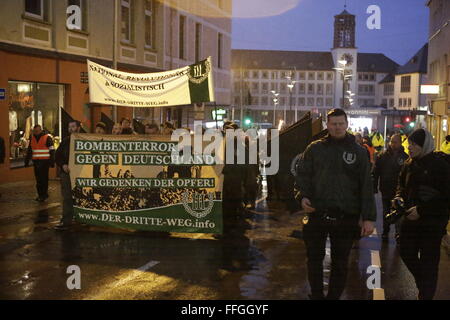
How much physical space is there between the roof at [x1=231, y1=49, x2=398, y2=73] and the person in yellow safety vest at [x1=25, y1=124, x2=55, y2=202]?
444ft

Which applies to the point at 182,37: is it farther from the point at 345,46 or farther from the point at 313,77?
the point at 345,46

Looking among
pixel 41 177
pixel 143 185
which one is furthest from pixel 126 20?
pixel 143 185

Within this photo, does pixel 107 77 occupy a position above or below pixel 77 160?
above

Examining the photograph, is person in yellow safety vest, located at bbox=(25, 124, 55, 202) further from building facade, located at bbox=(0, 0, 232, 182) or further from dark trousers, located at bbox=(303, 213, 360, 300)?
dark trousers, located at bbox=(303, 213, 360, 300)

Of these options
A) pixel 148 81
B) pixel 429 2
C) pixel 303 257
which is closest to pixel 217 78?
pixel 429 2

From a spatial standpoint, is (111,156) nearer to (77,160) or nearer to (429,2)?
(77,160)

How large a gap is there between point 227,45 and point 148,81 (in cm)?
3003

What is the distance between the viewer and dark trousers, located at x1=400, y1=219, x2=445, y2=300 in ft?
19.5

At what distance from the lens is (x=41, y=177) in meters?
14.3

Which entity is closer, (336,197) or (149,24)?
(336,197)

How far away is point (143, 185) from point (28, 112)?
33.0ft

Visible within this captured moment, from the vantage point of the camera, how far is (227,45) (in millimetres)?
40781

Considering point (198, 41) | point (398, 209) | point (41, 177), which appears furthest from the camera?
point (198, 41)

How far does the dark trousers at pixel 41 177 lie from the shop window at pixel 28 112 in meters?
2.96
